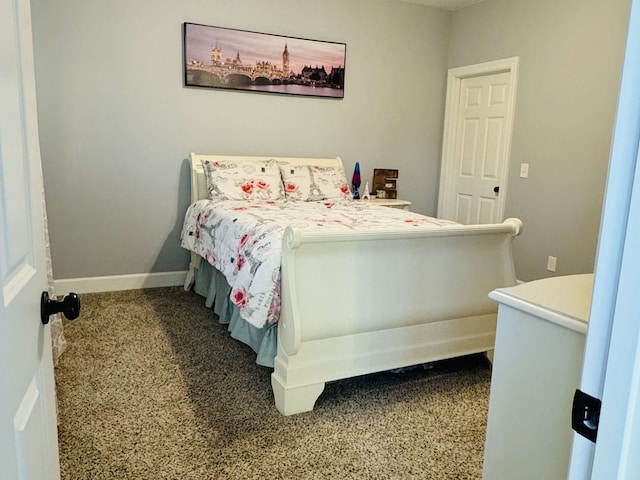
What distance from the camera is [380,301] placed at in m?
2.37

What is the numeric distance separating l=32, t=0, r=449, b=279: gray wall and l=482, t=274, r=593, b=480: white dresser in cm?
343

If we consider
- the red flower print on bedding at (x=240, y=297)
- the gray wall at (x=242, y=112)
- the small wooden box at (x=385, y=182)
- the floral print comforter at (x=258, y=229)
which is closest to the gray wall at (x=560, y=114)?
Result: the gray wall at (x=242, y=112)

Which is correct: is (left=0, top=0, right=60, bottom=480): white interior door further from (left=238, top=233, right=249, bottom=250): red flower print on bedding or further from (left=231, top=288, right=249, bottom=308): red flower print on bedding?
(left=238, top=233, right=249, bottom=250): red flower print on bedding

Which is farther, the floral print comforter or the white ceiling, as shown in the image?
the white ceiling

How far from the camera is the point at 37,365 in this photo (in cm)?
85

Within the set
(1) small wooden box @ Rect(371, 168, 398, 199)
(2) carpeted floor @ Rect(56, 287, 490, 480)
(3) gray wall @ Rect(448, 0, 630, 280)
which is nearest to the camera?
(2) carpeted floor @ Rect(56, 287, 490, 480)

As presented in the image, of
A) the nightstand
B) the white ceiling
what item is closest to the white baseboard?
the nightstand

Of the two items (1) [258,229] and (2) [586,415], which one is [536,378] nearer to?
(2) [586,415]

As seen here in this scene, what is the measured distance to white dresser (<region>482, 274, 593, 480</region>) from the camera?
1009mm

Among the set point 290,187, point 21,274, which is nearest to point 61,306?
point 21,274

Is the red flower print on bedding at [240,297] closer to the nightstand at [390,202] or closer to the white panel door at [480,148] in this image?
the nightstand at [390,202]

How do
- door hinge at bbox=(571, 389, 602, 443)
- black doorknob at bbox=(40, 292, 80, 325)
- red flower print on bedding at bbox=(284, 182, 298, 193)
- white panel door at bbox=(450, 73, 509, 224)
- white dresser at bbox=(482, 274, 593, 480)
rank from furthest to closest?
1. white panel door at bbox=(450, 73, 509, 224)
2. red flower print on bedding at bbox=(284, 182, 298, 193)
3. white dresser at bbox=(482, 274, 593, 480)
4. black doorknob at bbox=(40, 292, 80, 325)
5. door hinge at bbox=(571, 389, 602, 443)

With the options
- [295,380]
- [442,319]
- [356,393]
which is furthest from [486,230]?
[295,380]

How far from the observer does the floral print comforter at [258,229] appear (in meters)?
2.25
